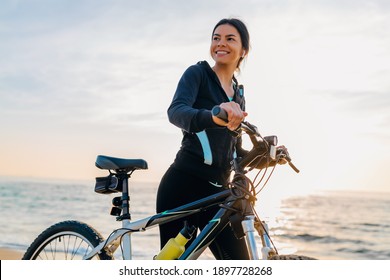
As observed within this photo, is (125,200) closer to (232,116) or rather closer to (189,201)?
(189,201)

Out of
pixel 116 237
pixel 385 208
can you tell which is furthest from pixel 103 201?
pixel 116 237

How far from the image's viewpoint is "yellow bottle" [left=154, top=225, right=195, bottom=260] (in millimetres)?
3213

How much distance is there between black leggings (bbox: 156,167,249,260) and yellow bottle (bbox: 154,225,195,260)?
120mm

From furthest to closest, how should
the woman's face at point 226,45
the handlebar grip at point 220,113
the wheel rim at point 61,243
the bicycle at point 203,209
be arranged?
the wheel rim at point 61,243 → the woman's face at point 226,45 → the bicycle at point 203,209 → the handlebar grip at point 220,113

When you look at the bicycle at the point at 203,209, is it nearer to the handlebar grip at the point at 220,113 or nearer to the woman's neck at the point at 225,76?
the handlebar grip at the point at 220,113

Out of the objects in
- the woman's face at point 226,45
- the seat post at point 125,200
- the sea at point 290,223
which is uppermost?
the woman's face at point 226,45

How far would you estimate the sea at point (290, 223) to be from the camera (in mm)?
17125

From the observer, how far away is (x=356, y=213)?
107 ft

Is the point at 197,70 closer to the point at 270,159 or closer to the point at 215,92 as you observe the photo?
the point at 215,92

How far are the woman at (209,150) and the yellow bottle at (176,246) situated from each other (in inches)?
5.2

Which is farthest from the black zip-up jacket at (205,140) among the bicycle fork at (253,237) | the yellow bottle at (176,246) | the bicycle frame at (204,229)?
the bicycle fork at (253,237)

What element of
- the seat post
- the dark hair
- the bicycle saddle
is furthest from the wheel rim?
the dark hair

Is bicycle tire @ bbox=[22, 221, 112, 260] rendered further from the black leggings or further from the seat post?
the black leggings
